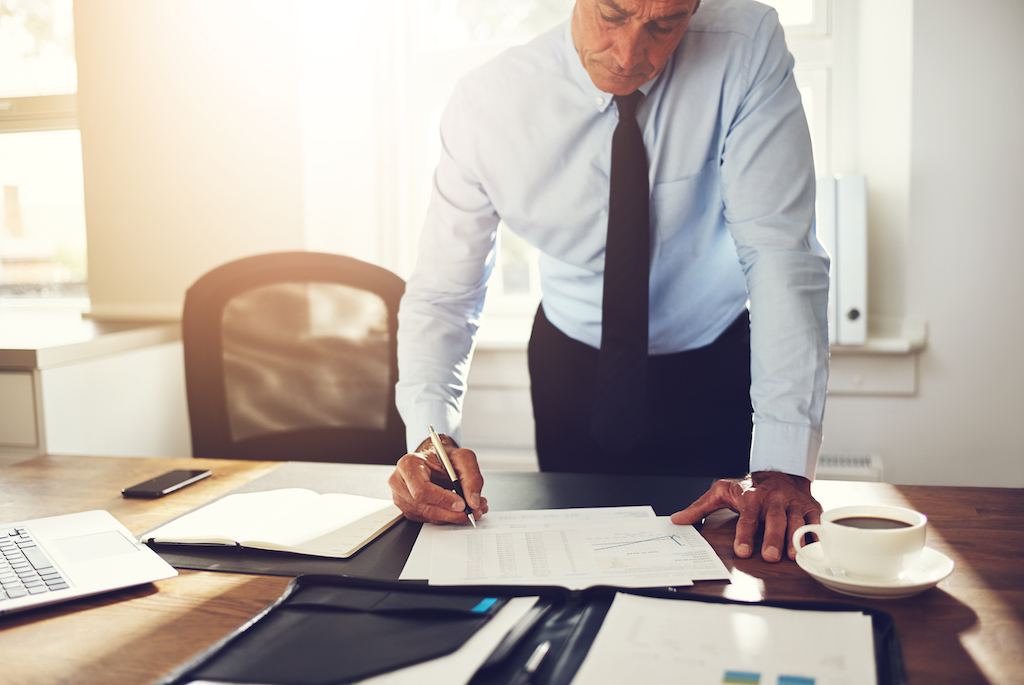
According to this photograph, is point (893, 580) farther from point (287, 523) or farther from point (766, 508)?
point (287, 523)

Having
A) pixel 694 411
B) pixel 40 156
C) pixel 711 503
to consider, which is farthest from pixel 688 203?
pixel 40 156

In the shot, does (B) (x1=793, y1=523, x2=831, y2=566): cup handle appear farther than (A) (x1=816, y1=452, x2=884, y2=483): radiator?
No

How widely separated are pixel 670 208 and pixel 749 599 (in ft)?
2.54

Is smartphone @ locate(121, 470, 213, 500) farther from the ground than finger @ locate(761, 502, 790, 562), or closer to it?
closer to it

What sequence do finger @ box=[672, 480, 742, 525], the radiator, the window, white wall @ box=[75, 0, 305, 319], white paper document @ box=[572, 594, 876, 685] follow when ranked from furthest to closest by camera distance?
1. the window
2. white wall @ box=[75, 0, 305, 319]
3. the radiator
4. finger @ box=[672, 480, 742, 525]
5. white paper document @ box=[572, 594, 876, 685]

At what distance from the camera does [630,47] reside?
1167 millimetres

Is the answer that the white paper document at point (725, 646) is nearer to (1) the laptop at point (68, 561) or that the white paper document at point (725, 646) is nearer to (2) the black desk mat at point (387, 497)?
(2) the black desk mat at point (387, 497)

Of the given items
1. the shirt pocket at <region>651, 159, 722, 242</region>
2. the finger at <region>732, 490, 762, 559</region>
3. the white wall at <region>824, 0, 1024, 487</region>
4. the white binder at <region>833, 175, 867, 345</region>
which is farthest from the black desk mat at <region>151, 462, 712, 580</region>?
the white wall at <region>824, 0, 1024, 487</region>

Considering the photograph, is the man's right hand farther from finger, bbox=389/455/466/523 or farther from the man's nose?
the man's nose

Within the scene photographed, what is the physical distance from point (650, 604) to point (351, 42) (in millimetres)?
2189

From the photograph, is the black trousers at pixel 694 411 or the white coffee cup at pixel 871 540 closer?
the white coffee cup at pixel 871 540

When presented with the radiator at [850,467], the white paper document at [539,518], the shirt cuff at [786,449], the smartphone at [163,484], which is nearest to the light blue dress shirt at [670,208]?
the shirt cuff at [786,449]

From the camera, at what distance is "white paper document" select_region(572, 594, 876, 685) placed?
0.59m

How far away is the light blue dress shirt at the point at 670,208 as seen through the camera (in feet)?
3.76
